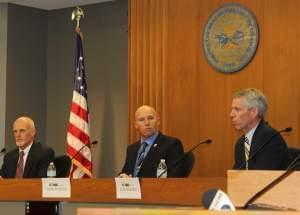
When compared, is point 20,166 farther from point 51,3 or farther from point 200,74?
point 51,3

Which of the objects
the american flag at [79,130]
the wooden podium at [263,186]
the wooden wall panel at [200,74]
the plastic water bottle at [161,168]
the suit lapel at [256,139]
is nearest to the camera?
the wooden podium at [263,186]

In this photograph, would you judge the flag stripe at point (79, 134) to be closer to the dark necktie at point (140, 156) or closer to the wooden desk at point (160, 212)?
the dark necktie at point (140, 156)

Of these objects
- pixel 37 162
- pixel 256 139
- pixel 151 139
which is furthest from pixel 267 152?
A: pixel 37 162

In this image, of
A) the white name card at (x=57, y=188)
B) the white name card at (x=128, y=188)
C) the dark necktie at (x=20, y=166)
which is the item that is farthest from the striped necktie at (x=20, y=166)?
the white name card at (x=128, y=188)

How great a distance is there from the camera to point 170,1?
6.44 meters

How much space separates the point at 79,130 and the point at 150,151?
1762mm

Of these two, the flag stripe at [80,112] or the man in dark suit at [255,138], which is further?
the flag stripe at [80,112]

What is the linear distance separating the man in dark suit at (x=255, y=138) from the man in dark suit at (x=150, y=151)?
2.26ft

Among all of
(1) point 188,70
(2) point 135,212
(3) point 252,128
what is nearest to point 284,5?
(1) point 188,70

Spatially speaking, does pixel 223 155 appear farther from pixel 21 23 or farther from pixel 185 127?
pixel 21 23

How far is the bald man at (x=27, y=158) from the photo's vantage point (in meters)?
5.75

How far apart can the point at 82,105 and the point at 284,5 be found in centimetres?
242

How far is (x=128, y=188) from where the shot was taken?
415 centimetres

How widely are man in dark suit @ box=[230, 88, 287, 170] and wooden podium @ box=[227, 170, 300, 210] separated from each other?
5.41 feet
